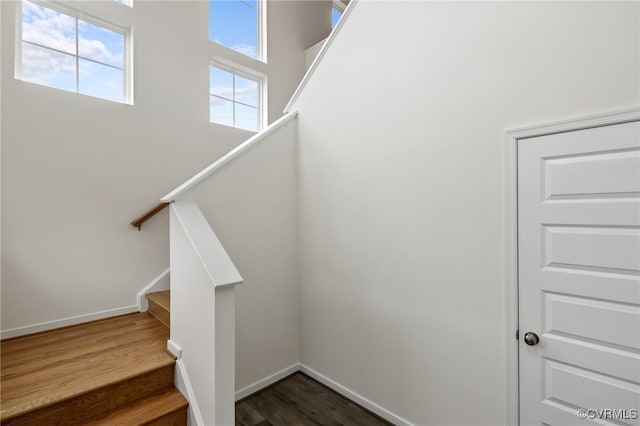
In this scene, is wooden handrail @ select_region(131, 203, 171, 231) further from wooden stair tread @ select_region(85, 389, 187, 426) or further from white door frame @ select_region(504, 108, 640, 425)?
white door frame @ select_region(504, 108, 640, 425)

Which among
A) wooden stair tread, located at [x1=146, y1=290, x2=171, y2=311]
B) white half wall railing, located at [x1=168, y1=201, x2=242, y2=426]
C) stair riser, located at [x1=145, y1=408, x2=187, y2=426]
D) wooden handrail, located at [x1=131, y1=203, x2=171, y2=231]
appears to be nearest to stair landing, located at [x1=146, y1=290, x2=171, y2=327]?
wooden stair tread, located at [x1=146, y1=290, x2=171, y2=311]

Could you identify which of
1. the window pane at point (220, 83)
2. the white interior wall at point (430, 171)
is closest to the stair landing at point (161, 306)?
the white interior wall at point (430, 171)

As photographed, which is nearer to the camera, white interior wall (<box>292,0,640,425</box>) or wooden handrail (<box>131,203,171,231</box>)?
white interior wall (<box>292,0,640,425</box>)

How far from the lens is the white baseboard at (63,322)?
7.70 ft

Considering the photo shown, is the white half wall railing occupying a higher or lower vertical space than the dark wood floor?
higher

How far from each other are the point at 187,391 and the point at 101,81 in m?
2.74

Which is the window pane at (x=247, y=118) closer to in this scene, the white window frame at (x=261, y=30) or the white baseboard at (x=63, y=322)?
the white window frame at (x=261, y=30)

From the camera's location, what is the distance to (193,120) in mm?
3326

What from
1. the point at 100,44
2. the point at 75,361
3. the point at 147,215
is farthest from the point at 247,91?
the point at 75,361

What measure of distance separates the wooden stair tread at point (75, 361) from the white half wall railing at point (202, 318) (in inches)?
9.8

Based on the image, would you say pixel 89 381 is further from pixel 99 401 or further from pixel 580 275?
pixel 580 275

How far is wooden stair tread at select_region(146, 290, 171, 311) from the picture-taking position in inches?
100

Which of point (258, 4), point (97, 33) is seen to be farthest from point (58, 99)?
point (258, 4)

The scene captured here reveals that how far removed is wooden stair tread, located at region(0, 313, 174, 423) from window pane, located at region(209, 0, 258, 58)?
3.24 meters
